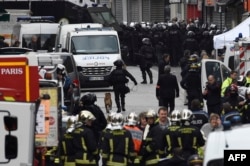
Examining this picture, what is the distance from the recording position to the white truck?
35.7m

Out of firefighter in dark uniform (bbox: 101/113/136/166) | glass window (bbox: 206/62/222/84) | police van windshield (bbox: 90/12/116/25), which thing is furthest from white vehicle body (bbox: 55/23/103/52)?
firefighter in dark uniform (bbox: 101/113/136/166)

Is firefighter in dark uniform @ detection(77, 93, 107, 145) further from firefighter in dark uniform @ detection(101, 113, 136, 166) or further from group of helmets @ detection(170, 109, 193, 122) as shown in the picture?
firefighter in dark uniform @ detection(101, 113, 136, 166)

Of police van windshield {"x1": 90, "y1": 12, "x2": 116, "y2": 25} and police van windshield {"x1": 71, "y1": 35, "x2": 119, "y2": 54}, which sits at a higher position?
police van windshield {"x1": 90, "y1": 12, "x2": 116, "y2": 25}

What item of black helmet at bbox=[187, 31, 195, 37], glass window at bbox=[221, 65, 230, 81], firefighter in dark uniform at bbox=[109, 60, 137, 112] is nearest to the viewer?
glass window at bbox=[221, 65, 230, 81]

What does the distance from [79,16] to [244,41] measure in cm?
2486

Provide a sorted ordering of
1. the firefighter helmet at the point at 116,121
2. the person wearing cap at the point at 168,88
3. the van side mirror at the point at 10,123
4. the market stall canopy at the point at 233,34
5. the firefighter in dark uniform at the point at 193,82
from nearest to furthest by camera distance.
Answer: the van side mirror at the point at 10,123 → the firefighter helmet at the point at 116,121 → the person wearing cap at the point at 168,88 → the firefighter in dark uniform at the point at 193,82 → the market stall canopy at the point at 233,34

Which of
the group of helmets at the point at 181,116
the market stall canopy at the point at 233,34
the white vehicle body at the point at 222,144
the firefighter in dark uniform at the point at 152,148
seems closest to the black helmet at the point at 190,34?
the market stall canopy at the point at 233,34

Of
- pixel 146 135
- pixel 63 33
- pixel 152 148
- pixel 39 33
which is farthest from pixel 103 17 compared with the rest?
pixel 152 148

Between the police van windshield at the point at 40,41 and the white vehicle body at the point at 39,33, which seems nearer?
the police van windshield at the point at 40,41

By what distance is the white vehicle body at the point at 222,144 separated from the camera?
921cm

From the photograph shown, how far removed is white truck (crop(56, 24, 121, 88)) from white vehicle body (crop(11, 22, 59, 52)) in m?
3.88

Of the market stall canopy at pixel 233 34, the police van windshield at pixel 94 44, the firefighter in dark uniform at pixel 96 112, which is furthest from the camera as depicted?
the police van windshield at pixel 94 44

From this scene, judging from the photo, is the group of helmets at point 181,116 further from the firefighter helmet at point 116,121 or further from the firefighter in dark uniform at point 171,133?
the firefighter helmet at point 116,121

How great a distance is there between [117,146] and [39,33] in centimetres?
2634
